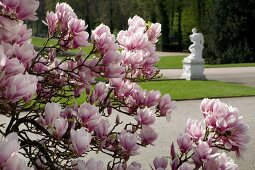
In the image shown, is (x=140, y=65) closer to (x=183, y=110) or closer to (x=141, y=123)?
(x=141, y=123)

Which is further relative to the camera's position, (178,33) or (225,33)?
(178,33)

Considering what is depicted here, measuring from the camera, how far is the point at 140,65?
111 inches

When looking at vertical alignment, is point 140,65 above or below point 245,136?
above

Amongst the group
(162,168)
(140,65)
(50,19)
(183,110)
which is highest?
(50,19)

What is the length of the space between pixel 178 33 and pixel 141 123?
4918 centimetres

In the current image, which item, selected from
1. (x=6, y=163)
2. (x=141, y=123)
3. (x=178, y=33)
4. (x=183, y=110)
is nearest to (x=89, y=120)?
(x=141, y=123)

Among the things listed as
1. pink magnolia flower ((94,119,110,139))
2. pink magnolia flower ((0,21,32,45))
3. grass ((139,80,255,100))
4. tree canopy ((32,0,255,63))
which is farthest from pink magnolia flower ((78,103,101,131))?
grass ((139,80,255,100))

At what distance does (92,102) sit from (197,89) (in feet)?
49.0

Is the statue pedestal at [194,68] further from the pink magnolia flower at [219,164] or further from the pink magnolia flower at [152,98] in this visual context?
the pink magnolia flower at [219,164]

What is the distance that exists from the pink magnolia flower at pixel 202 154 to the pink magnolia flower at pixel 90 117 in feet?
1.74

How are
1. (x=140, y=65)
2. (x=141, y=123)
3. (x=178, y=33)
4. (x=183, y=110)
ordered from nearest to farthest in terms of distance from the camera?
(x=141, y=123) < (x=140, y=65) < (x=183, y=110) < (x=178, y=33)

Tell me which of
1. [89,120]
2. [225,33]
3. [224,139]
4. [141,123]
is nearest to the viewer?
[89,120]

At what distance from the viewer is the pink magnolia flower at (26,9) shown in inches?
74.5

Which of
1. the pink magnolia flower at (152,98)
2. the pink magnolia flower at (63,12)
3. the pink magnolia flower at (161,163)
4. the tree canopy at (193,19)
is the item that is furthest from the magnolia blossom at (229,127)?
the tree canopy at (193,19)
